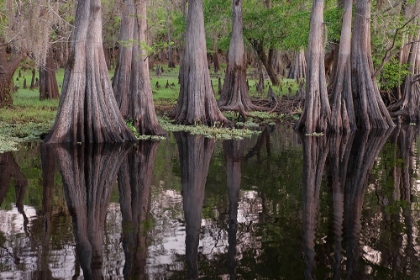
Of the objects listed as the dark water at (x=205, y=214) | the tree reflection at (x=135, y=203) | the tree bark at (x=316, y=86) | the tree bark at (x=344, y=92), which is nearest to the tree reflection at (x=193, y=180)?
the dark water at (x=205, y=214)

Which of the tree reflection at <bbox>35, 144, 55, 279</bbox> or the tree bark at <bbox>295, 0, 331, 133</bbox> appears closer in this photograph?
the tree reflection at <bbox>35, 144, 55, 279</bbox>

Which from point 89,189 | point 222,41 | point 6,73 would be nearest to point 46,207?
point 89,189

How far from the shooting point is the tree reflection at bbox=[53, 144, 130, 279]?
6.81 meters

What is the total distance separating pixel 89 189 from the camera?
10086 mm

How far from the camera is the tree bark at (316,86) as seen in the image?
1950 centimetres

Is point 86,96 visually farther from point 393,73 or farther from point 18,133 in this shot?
point 393,73

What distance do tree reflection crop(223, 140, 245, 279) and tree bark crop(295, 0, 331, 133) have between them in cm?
326

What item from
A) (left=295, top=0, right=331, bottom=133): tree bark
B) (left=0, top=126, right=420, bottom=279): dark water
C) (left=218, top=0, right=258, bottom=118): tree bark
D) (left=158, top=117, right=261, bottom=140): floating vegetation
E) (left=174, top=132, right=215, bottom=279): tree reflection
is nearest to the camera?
(left=0, top=126, right=420, bottom=279): dark water

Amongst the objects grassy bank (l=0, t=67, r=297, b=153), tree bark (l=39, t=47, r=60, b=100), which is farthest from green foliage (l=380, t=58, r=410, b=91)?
tree bark (l=39, t=47, r=60, b=100)

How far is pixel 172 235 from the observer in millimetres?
7648

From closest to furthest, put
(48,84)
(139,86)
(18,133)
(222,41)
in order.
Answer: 1. (18,133)
2. (139,86)
3. (48,84)
4. (222,41)

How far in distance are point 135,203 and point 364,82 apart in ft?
44.2

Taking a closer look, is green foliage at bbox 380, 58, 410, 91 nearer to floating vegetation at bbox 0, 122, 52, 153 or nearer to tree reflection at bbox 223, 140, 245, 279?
tree reflection at bbox 223, 140, 245, 279

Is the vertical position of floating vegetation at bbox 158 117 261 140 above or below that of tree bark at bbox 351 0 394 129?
below
